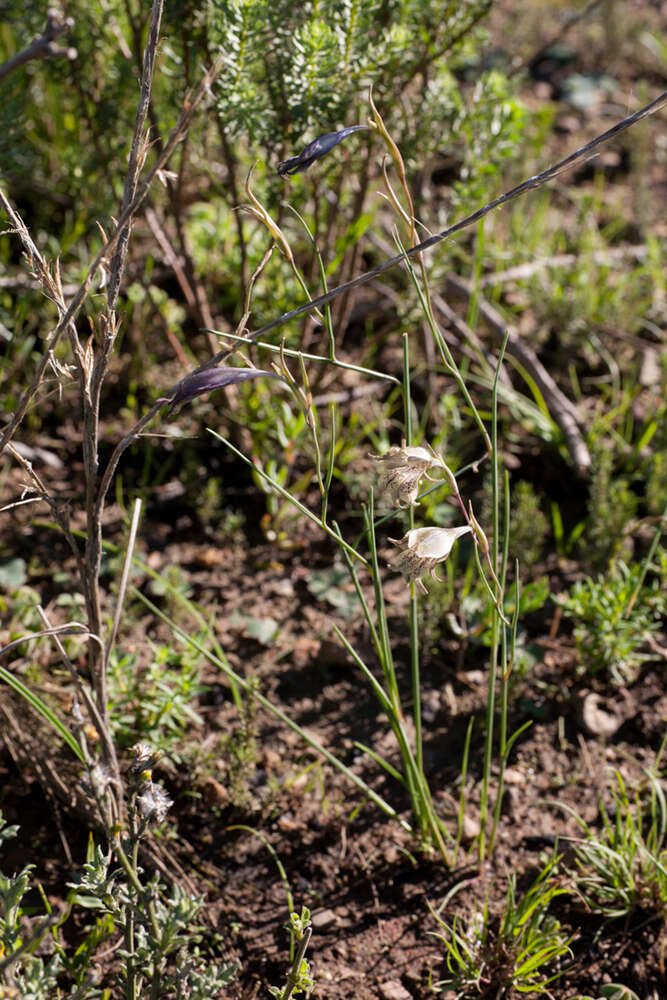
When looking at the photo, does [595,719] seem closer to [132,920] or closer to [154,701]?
[154,701]

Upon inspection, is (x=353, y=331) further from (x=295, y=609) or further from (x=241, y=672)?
(x=241, y=672)

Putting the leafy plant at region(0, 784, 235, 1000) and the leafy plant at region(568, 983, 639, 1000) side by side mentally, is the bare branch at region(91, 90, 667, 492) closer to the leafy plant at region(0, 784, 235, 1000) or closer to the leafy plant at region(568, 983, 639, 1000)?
the leafy plant at region(0, 784, 235, 1000)

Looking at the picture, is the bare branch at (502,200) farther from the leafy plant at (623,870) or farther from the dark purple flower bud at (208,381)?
the leafy plant at (623,870)

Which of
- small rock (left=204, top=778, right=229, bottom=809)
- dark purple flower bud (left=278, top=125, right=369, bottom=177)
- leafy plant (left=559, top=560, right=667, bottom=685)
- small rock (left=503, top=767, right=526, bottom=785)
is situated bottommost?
small rock (left=503, top=767, right=526, bottom=785)

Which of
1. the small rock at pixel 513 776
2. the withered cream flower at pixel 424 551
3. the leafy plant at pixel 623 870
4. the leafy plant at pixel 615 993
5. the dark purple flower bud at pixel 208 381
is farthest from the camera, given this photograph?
the small rock at pixel 513 776

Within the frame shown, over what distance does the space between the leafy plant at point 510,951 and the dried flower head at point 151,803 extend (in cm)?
60

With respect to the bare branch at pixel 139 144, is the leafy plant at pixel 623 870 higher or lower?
lower

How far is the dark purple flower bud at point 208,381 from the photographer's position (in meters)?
1.11

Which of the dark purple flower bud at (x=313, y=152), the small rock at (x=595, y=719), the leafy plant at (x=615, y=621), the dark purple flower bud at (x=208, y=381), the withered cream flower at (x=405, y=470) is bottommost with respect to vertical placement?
the small rock at (x=595, y=719)

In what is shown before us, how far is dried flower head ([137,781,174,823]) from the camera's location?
50.3 inches

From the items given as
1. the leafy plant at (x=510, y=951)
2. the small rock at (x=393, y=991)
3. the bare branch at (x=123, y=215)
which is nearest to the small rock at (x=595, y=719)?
the leafy plant at (x=510, y=951)

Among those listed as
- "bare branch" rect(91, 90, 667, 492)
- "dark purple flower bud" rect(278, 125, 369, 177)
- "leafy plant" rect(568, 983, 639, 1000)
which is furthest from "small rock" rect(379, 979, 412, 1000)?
"dark purple flower bud" rect(278, 125, 369, 177)

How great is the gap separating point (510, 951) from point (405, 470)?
98 cm

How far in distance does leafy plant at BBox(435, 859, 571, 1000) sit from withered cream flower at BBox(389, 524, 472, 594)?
0.71 metres
